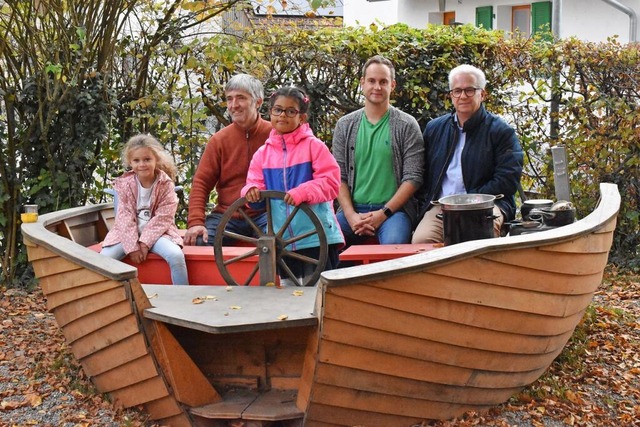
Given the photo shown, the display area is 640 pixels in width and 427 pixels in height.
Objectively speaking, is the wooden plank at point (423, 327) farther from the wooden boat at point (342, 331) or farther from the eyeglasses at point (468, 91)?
the eyeglasses at point (468, 91)

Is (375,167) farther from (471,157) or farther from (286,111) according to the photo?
(286,111)

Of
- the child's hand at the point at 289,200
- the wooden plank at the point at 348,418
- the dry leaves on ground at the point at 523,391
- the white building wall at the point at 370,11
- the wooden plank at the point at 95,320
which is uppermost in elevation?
the white building wall at the point at 370,11

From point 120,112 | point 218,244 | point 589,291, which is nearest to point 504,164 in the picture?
point 589,291

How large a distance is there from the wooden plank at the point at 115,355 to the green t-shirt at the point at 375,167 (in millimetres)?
1981

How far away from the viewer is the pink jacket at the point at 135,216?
544 centimetres

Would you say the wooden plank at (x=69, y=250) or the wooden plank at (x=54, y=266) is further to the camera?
the wooden plank at (x=54, y=266)

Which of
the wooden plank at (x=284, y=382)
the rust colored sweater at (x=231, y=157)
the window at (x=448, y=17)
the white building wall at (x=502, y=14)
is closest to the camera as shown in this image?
the wooden plank at (x=284, y=382)

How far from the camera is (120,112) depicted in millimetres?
7777

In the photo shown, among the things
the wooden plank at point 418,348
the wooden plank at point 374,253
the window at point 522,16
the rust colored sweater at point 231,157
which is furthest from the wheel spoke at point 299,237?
the window at point 522,16

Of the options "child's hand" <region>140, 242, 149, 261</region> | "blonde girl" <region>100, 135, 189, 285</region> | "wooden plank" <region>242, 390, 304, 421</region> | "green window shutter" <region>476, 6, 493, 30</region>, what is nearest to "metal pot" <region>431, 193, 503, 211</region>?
"wooden plank" <region>242, 390, 304, 421</region>

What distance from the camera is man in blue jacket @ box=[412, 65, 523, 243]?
5.59m

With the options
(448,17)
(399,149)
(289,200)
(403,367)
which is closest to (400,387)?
(403,367)

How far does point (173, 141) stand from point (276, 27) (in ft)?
4.44

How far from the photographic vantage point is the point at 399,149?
5.87 metres
